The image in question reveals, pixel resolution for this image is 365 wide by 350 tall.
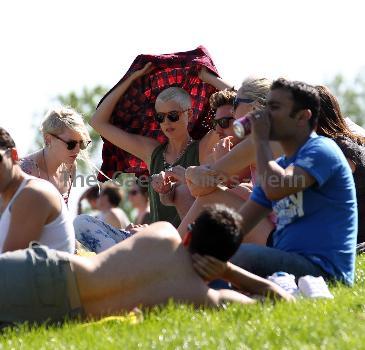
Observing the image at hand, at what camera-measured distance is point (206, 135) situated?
927 cm

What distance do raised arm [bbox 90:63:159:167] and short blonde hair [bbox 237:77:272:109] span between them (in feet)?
5.33

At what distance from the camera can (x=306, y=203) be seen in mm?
6594

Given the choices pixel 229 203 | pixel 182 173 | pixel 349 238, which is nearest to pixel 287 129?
pixel 349 238

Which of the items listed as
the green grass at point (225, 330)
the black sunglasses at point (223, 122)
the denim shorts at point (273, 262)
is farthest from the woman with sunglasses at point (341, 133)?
the green grass at point (225, 330)

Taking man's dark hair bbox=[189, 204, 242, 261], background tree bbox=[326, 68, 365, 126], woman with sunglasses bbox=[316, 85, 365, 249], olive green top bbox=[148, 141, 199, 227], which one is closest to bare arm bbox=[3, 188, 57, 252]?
man's dark hair bbox=[189, 204, 242, 261]

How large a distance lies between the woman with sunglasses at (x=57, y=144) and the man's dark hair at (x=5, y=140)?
8.53ft

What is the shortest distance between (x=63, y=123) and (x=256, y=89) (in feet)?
6.35

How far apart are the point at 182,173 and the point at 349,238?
219 cm

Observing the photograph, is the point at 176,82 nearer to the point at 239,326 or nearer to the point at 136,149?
the point at 136,149

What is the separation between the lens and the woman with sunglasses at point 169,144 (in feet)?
29.8

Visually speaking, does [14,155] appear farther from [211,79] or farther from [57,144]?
[211,79]

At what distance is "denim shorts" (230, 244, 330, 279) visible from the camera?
257 inches

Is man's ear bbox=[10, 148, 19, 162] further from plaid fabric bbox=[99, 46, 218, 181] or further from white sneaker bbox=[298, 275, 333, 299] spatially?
plaid fabric bbox=[99, 46, 218, 181]

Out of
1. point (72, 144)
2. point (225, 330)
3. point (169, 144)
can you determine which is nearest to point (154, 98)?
point (169, 144)
